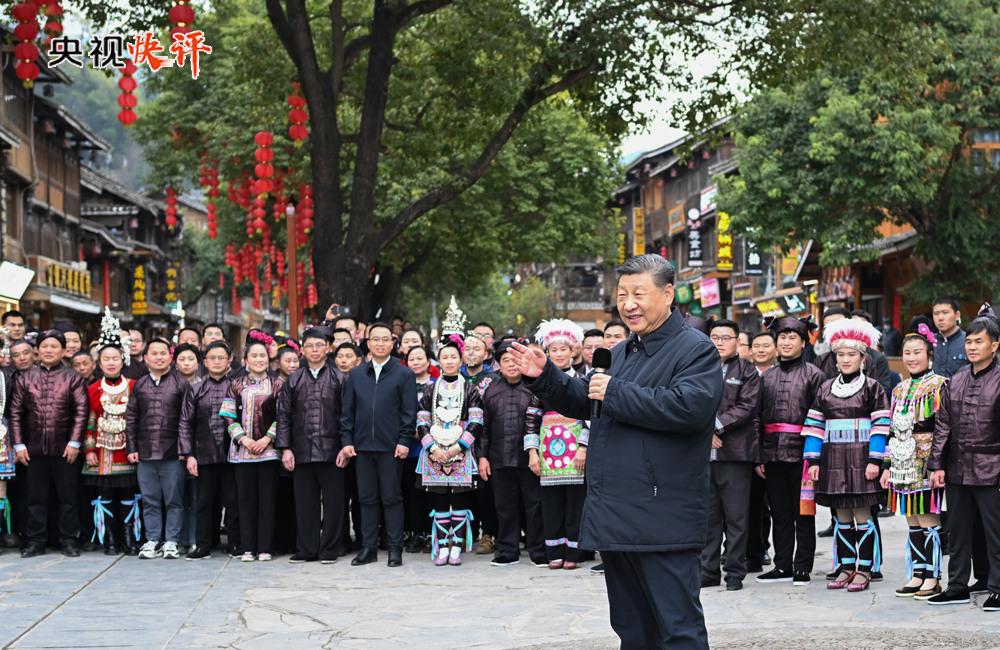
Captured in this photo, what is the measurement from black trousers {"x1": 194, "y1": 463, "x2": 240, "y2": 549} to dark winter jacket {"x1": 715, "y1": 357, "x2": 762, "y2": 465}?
4.54m

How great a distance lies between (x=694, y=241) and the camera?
45656 mm

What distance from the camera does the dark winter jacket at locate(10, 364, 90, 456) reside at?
404 inches

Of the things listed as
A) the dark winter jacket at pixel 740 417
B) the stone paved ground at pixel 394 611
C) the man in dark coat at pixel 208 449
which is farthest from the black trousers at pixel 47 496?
the dark winter jacket at pixel 740 417

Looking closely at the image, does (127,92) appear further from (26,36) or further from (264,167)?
(264,167)

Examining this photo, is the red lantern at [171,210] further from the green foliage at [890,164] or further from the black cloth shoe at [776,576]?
the black cloth shoe at [776,576]

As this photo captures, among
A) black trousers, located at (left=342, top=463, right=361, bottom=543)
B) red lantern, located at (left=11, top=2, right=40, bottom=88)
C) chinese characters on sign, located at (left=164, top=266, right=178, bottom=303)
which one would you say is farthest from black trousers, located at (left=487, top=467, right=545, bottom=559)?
chinese characters on sign, located at (left=164, top=266, right=178, bottom=303)

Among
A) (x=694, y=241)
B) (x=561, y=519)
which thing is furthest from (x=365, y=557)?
(x=694, y=241)

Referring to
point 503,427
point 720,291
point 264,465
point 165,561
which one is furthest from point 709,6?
point 720,291

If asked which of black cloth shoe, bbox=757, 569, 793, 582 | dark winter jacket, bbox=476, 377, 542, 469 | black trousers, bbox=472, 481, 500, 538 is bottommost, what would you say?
black cloth shoe, bbox=757, 569, 793, 582

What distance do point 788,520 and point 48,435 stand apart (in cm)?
670

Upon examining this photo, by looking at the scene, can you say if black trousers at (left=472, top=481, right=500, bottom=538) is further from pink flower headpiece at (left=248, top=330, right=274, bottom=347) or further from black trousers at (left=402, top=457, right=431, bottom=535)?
pink flower headpiece at (left=248, top=330, right=274, bottom=347)

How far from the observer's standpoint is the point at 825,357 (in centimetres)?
973

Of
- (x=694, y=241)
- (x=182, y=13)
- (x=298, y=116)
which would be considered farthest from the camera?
(x=694, y=241)

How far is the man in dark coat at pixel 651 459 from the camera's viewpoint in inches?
173
